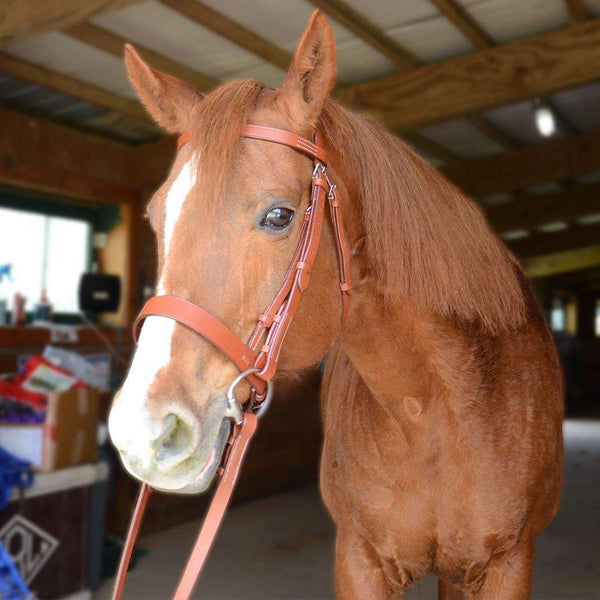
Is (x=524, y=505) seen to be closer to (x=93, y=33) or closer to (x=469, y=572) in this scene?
(x=469, y=572)

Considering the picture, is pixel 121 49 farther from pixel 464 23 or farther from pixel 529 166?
pixel 529 166

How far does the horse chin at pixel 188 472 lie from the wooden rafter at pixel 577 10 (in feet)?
10.0

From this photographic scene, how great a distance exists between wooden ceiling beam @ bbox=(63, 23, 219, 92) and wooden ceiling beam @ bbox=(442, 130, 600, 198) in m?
3.03

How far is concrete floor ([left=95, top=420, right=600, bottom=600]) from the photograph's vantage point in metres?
3.55

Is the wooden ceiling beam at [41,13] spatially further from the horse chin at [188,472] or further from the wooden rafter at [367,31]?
the horse chin at [188,472]

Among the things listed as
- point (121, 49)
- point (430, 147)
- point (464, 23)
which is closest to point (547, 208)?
point (430, 147)

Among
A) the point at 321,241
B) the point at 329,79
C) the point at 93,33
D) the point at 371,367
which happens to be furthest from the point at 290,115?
the point at 93,33

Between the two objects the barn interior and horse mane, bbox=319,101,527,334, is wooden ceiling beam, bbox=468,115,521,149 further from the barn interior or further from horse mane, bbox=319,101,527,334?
horse mane, bbox=319,101,527,334

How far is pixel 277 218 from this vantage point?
1128 mm

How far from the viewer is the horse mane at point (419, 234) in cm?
134

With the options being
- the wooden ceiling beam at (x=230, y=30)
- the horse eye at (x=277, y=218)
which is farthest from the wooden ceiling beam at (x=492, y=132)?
the horse eye at (x=277, y=218)

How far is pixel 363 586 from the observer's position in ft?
5.31

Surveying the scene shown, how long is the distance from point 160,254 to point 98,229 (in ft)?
Answer: 11.3

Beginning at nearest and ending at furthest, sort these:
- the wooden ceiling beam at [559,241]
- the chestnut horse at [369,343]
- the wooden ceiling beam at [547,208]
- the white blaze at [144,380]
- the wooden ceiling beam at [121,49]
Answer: the white blaze at [144,380] < the chestnut horse at [369,343] < the wooden ceiling beam at [121,49] < the wooden ceiling beam at [547,208] < the wooden ceiling beam at [559,241]
